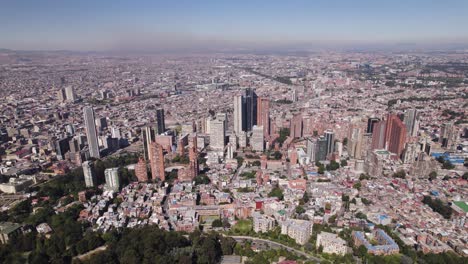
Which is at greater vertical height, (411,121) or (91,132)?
(91,132)

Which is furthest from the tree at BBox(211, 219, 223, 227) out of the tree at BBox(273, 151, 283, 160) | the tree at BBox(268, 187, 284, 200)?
the tree at BBox(273, 151, 283, 160)

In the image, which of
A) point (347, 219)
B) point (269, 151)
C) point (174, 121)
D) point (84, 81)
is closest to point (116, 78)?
point (84, 81)

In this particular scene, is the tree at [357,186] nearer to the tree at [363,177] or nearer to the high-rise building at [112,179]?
the tree at [363,177]

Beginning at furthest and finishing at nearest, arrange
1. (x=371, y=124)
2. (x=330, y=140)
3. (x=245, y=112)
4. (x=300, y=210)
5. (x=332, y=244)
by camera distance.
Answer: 1. (x=245, y=112)
2. (x=371, y=124)
3. (x=330, y=140)
4. (x=300, y=210)
5. (x=332, y=244)

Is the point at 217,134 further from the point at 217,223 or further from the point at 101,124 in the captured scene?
the point at 101,124

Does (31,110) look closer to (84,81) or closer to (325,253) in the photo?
(84,81)

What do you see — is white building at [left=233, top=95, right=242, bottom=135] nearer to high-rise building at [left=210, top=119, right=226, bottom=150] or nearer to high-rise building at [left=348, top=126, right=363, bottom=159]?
high-rise building at [left=210, top=119, right=226, bottom=150]

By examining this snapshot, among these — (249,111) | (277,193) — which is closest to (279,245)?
(277,193)
